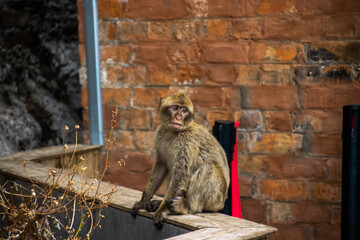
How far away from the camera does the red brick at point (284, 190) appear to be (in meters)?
4.05

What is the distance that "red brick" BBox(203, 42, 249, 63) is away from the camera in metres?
4.09

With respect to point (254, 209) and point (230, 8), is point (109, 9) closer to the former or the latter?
point (230, 8)

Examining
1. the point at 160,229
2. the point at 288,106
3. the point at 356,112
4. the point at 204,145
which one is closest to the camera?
the point at 160,229

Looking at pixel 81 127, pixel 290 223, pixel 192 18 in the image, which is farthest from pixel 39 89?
pixel 290 223

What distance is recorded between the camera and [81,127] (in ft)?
15.4

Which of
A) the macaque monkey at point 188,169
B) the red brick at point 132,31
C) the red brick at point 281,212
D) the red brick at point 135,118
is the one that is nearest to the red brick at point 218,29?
the red brick at point 132,31

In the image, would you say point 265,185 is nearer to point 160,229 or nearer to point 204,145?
point 204,145

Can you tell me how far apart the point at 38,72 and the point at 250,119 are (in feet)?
6.59

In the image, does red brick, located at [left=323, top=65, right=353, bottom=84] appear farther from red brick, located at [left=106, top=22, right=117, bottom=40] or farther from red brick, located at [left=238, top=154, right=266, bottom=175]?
red brick, located at [left=106, top=22, right=117, bottom=40]

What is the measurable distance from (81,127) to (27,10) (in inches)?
46.4

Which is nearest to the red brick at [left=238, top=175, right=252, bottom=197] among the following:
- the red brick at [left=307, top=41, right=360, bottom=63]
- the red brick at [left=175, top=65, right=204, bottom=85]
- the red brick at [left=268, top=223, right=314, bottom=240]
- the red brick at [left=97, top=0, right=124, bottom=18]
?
the red brick at [left=268, top=223, right=314, bottom=240]

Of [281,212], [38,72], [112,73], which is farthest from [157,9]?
[281,212]

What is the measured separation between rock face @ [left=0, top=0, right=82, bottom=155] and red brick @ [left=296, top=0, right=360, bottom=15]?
2037mm

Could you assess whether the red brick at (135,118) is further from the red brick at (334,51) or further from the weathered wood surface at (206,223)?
the red brick at (334,51)
